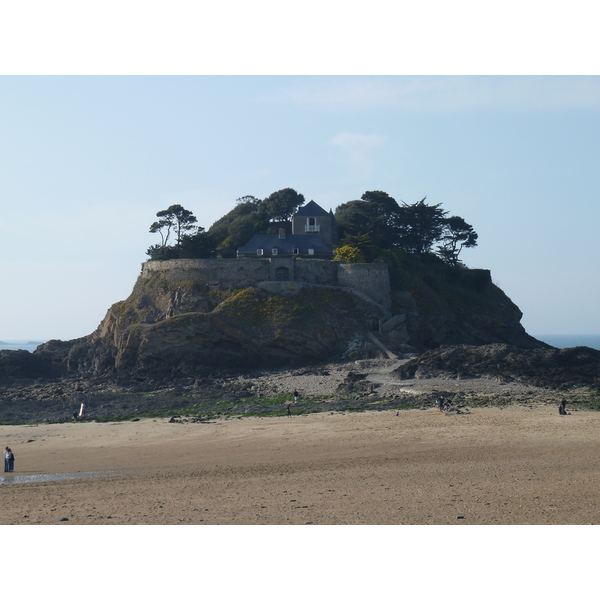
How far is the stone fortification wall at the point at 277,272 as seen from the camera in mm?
38188

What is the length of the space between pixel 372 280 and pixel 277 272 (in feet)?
18.3

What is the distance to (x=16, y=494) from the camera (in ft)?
45.3

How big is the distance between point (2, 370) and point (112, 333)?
6.16 m

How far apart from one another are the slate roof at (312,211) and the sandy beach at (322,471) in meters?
23.6

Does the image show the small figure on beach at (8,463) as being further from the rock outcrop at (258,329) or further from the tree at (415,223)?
the tree at (415,223)

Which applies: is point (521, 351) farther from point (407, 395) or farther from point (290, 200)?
point (290, 200)

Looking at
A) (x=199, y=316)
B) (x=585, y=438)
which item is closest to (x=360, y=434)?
(x=585, y=438)

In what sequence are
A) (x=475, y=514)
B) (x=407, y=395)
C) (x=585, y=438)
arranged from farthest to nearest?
(x=407, y=395)
(x=585, y=438)
(x=475, y=514)

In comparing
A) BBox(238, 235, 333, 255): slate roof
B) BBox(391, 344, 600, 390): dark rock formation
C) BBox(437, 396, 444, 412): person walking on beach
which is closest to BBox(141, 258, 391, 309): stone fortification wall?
BBox(238, 235, 333, 255): slate roof

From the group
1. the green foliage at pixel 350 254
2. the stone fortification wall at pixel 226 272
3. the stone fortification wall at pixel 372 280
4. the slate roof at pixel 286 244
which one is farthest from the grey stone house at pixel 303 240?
the stone fortification wall at pixel 372 280

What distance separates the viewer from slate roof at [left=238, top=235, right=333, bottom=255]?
41.7 metres

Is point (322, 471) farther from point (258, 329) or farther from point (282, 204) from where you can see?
point (282, 204)

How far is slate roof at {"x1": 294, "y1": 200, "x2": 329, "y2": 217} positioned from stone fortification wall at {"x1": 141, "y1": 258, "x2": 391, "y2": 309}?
598 centimetres

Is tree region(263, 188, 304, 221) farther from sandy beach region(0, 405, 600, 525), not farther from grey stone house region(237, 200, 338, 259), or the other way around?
sandy beach region(0, 405, 600, 525)
